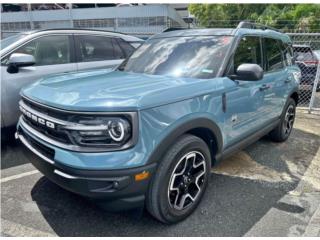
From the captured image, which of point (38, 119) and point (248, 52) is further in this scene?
point (248, 52)

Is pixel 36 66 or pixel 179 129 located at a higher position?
pixel 36 66

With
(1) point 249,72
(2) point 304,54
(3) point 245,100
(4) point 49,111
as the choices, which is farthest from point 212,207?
(2) point 304,54

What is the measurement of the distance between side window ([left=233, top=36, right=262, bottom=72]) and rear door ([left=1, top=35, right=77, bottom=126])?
110 inches

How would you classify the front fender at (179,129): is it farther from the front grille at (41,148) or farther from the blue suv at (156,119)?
the front grille at (41,148)

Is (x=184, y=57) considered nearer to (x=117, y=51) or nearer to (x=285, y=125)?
(x=285, y=125)

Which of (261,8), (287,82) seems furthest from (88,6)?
(287,82)

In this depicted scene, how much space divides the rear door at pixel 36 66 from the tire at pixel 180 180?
2.87 metres

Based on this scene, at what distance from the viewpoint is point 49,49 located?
4.84 meters

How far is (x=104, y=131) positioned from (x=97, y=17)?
1505 inches

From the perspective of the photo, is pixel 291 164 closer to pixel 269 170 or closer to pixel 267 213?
pixel 269 170

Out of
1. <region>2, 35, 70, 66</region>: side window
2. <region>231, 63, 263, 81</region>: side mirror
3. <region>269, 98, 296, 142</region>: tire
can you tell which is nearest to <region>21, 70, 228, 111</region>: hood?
<region>231, 63, 263, 81</region>: side mirror

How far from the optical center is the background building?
3244 centimetres

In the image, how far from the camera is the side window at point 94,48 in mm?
5184

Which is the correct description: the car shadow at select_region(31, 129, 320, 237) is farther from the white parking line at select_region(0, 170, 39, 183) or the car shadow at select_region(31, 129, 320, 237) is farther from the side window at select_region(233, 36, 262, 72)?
the side window at select_region(233, 36, 262, 72)
